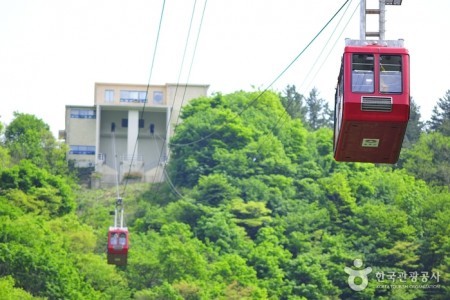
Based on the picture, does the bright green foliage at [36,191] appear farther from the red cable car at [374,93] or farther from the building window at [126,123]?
the red cable car at [374,93]

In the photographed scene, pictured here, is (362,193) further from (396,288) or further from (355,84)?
(355,84)

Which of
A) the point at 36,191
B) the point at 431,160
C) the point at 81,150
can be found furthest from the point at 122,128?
the point at 431,160

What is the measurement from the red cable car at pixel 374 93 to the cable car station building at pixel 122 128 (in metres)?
68.2

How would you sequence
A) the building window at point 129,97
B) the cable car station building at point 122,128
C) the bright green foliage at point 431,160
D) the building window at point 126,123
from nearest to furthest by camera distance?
1. the bright green foliage at point 431,160
2. the cable car station building at point 122,128
3. the building window at point 129,97
4. the building window at point 126,123

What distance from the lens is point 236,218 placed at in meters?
89.2

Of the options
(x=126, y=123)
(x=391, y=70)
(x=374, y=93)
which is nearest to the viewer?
(x=374, y=93)

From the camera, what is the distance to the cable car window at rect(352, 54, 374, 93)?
31312 millimetres

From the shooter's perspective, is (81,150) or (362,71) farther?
(81,150)

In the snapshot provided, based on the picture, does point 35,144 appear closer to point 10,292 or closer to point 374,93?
point 10,292

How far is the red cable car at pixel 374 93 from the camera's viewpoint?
30922mm

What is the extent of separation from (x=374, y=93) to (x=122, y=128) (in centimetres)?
7217

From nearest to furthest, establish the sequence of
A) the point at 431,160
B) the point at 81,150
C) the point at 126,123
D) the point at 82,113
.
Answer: the point at 431,160, the point at 81,150, the point at 82,113, the point at 126,123

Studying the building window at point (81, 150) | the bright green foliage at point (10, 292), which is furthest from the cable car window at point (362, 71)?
the building window at point (81, 150)

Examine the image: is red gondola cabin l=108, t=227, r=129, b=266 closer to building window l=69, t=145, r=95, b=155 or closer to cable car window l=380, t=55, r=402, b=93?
cable car window l=380, t=55, r=402, b=93
